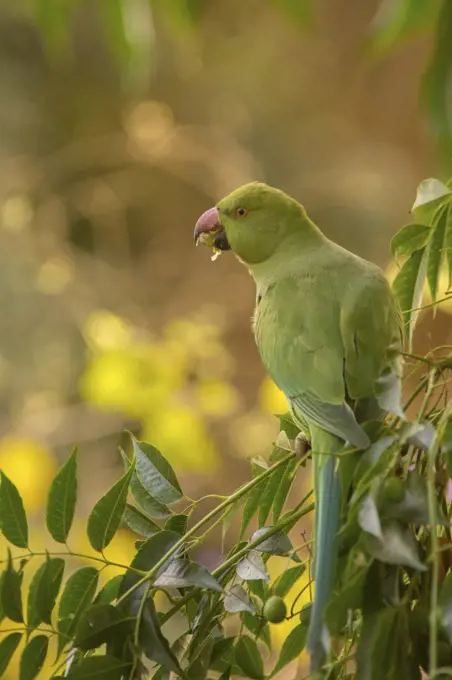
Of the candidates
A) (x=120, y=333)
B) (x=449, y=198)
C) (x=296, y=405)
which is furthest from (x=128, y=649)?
(x=120, y=333)

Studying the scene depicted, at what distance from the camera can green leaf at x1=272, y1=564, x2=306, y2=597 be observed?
1.74 ft

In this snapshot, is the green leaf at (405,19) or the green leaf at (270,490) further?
the green leaf at (405,19)

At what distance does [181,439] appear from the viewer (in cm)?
158

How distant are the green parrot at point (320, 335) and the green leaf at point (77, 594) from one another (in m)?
0.14

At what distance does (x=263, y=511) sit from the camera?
1.73 feet

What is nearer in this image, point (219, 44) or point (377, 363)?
point (377, 363)

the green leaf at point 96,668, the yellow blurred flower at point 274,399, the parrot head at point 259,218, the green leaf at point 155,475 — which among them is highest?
the parrot head at point 259,218

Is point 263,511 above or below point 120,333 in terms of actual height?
below

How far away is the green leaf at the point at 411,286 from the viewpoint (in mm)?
536

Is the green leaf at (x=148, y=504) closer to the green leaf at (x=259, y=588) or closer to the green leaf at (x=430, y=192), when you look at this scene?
the green leaf at (x=259, y=588)

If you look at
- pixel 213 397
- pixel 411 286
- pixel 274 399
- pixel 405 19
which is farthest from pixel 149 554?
pixel 213 397

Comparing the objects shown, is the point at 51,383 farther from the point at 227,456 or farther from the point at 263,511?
the point at 263,511

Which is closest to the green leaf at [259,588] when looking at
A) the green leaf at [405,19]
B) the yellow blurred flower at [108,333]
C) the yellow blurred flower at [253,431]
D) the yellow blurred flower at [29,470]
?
the green leaf at [405,19]

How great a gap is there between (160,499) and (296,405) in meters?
0.12
